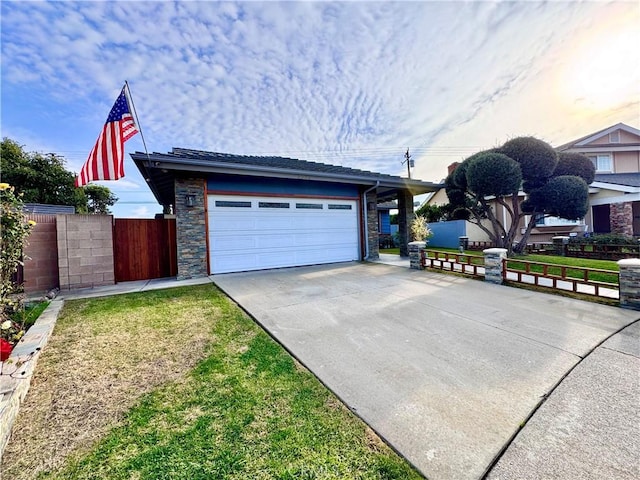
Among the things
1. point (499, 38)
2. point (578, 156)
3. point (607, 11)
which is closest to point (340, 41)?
point (499, 38)

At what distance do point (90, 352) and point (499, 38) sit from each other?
33.2 ft

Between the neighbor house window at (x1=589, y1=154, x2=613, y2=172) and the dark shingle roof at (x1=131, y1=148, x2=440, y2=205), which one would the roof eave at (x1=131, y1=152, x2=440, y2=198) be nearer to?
the dark shingle roof at (x1=131, y1=148, x2=440, y2=205)

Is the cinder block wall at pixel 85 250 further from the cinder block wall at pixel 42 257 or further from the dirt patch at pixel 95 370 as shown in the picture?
the dirt patch at pixel 95 370

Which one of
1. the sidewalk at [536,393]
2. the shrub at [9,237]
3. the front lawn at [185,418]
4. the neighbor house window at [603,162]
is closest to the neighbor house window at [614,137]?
the neighbor house window at [603,162]

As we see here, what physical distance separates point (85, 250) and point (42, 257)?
89 cm

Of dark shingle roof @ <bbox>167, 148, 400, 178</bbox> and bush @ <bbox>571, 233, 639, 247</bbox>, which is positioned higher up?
dark shingle roof @ <bbox>167, 148, 400, 178</bbox>

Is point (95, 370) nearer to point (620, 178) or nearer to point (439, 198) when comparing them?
point (620, 178)

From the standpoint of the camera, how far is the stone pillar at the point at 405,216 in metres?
12.6

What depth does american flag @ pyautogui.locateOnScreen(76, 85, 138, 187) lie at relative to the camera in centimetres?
618

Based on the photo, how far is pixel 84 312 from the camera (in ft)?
16.6

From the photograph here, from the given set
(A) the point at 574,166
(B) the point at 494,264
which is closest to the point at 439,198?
(A) the point at 574,166

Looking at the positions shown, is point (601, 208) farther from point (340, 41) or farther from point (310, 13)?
point (310, 13)

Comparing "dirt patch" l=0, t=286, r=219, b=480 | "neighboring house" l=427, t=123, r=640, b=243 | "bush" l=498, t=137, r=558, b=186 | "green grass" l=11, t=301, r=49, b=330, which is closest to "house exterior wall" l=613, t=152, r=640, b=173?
"neighboring house" l=427, t=123, r=640, b=243

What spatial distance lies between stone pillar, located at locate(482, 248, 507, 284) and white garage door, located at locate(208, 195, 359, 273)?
5172 millimetres
